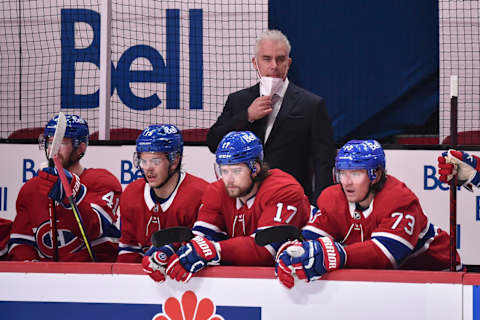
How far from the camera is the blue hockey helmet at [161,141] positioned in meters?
2.88

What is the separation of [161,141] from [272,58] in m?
0.82

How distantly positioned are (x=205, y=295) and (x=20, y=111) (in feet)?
10.5

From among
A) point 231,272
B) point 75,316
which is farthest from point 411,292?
point 75,316

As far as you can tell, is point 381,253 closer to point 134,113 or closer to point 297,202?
point 297,202

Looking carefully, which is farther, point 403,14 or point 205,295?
point 403,14

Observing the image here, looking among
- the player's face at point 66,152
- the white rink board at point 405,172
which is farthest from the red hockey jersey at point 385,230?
the white rink board at point 405,172

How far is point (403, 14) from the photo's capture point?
493 cm

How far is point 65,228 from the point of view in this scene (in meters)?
3.05

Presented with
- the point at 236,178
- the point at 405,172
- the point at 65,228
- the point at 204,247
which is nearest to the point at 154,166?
the point at 236,178

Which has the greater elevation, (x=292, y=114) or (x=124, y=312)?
(x=292, y=114)

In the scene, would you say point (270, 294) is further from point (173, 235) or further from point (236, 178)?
point (236, 178)

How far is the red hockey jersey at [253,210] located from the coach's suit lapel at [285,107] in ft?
2.17

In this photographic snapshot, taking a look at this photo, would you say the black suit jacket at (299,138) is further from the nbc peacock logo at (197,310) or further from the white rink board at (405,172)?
the nbc peacock logo at (197,310)

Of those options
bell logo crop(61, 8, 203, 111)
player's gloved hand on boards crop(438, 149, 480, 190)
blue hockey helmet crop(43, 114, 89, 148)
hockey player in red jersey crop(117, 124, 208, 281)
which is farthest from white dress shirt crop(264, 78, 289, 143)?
bell logo crop(61, 8, 203, 111)
